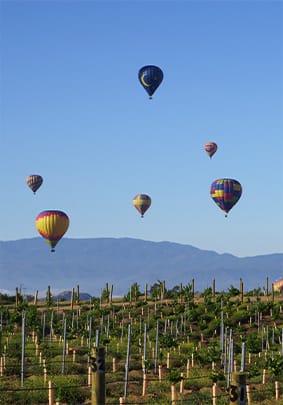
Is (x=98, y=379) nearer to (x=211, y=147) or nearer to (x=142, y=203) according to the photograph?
(x=142, y=203)

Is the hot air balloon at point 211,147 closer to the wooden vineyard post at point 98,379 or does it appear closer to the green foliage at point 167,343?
the green foliage at point 167,343

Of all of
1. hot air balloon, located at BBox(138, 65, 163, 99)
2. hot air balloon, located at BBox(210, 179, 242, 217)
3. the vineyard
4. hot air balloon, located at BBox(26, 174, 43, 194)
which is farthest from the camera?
hot air balloon, located at BBox(26, 174, 43, 194)

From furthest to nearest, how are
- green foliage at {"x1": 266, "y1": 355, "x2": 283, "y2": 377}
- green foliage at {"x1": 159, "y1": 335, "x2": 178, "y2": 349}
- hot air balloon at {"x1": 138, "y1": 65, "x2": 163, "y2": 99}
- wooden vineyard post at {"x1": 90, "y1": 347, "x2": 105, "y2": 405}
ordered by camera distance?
hot air balloon at {"x1": 138, "y1": 65, "x2": 163, "y2": 99} → green foliage at {"x1": 159, "y1": 335, "x2": 178, "y2": 349} → green foliage at {"x1": 266, "y1": 355, "x2": 283, "y2": 377} → wooden vineyard post at {"x1": 90, "y1": 347, "x2": 105, "y2": 405}

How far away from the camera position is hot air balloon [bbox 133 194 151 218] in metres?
→ 120

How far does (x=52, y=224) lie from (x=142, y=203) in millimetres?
40330

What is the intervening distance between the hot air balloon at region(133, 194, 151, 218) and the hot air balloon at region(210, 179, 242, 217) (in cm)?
3011

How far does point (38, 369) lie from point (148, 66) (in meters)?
57.5

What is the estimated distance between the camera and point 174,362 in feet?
170

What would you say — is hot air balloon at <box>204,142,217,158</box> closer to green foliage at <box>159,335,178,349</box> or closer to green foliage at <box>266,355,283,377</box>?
green foliage at <box>159,335,178,349</box>

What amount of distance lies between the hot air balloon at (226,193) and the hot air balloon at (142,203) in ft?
98.8

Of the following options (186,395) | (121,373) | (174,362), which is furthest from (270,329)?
(186,395)

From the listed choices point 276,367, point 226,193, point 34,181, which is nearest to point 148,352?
point 276,367

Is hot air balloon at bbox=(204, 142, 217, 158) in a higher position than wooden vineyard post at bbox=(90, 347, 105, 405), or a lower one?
higher

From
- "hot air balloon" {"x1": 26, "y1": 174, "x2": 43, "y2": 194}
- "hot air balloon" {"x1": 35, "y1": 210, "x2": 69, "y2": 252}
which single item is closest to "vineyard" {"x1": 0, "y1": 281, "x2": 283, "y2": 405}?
"hot air balloon" {"x1": 35, "y1": 210, "x2": 69, "y2": 252}
